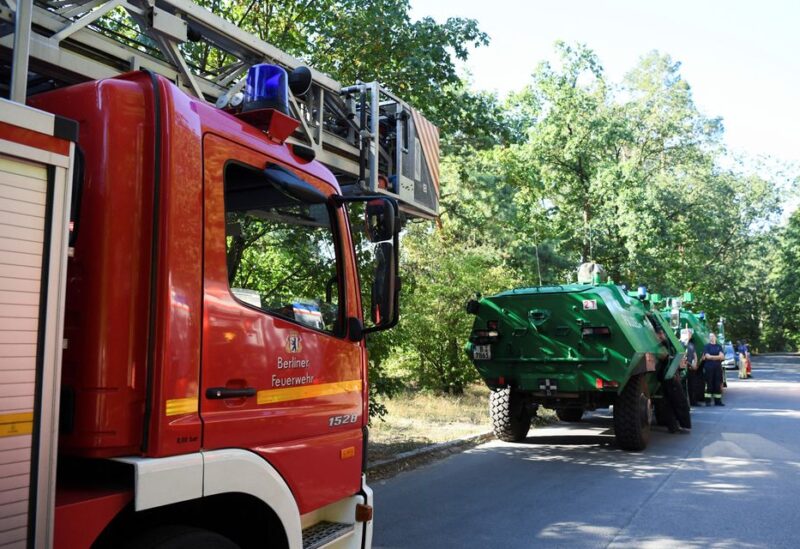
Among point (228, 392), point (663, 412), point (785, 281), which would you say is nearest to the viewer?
point (228, 392)

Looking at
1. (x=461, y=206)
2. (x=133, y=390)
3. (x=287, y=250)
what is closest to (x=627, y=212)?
(x=461, y=206)

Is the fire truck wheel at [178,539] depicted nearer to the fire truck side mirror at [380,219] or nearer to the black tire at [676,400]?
the fire truck side mirror at [380,219]

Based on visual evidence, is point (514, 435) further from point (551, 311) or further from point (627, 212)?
point (627, 212)

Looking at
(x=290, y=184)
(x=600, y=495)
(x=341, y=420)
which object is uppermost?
(x=290, y=184)

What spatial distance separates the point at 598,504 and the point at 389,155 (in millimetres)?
3906

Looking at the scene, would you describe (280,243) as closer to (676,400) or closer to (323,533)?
(323,533)

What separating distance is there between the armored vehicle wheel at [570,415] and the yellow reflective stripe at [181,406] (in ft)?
34.5

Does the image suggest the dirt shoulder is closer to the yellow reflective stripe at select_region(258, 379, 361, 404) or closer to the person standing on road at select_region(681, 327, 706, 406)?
the yellow reflective stripe at select_region(258, 379, 361, 404)

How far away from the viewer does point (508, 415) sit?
9547mm

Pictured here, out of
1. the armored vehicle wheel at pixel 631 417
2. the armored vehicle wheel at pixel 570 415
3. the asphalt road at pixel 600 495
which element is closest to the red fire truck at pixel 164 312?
the asphalt road at pixel 600 495

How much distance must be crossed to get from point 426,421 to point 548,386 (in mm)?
3023

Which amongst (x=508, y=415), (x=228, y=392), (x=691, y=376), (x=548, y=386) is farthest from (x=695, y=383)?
(x=228, y=392)

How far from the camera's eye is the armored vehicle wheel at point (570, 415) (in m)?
12.2

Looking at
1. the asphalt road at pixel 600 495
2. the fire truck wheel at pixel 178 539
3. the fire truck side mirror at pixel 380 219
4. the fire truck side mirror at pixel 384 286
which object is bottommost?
the asphalt road at pixel 600 495
